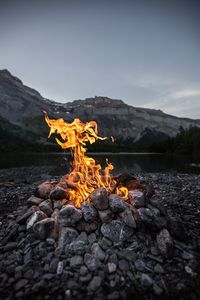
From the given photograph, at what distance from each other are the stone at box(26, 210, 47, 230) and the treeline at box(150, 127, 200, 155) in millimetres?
138510

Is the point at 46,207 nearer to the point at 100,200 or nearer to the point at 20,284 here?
the point at 100,200

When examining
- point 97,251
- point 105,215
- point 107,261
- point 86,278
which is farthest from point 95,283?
point 105,215

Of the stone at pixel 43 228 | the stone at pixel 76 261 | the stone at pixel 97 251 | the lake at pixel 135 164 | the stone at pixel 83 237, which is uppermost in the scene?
the stone at pixel 43 228

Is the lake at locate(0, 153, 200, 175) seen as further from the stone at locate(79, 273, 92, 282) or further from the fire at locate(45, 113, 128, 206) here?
the stone at locate(79, 273, 92, 282)

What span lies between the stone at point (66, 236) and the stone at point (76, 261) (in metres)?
0.81

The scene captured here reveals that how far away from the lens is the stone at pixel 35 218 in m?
11.3

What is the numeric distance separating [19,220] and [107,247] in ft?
16.5

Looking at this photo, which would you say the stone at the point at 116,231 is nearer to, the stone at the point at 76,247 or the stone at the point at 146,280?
the stone at the point at 76,247

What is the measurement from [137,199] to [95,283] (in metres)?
4.56

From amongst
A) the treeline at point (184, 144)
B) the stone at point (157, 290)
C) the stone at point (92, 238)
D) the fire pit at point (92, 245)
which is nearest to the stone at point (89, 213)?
the fire pit at point (92, 245)

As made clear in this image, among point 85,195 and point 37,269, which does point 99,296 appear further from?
point 85,195

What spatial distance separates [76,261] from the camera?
9.23 meters

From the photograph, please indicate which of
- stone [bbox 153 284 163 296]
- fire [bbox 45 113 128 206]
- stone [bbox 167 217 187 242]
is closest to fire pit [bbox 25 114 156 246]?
fire [bbox 45 113 128 206]

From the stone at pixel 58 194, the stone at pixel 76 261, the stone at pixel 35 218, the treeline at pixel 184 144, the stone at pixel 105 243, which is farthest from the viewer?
the treeline at pixel 184 144
